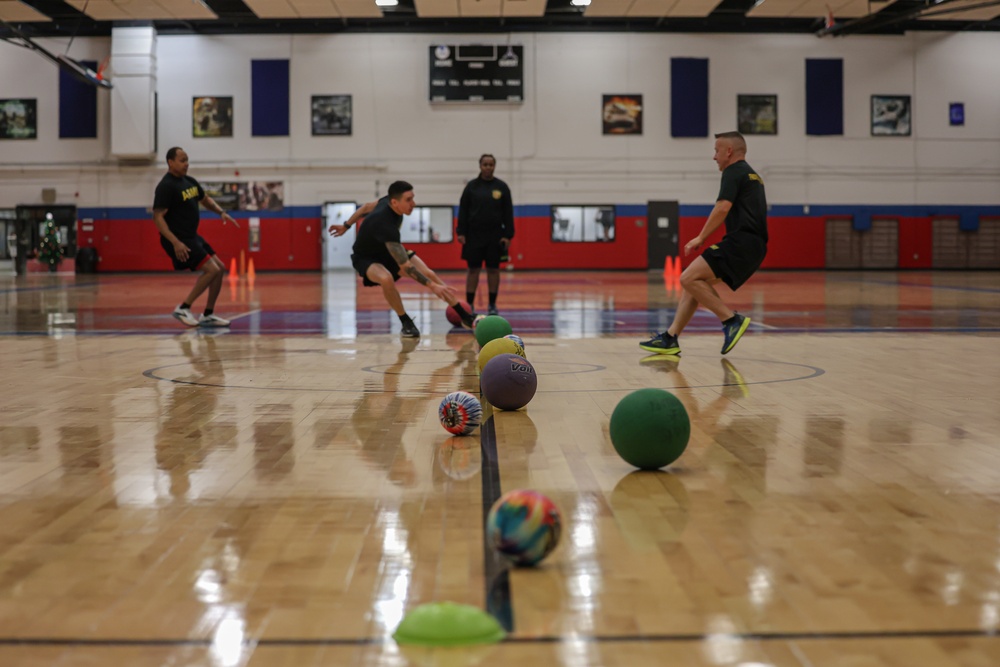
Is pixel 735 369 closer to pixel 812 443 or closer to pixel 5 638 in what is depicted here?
pixel 812 443

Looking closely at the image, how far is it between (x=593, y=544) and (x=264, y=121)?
3498 centimetres

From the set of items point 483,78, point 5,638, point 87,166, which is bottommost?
point 5,638

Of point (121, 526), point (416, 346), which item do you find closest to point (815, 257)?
point (416, 346)

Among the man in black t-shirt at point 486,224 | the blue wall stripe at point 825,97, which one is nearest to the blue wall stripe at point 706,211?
the blue wall stripe at point 825,97

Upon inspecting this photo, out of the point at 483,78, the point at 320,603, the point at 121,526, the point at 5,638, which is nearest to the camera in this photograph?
the point at 5,638

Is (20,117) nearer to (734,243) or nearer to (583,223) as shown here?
(583,223)

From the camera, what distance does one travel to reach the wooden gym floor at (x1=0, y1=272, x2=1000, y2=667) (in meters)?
2.79

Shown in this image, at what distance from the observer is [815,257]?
3812 cm

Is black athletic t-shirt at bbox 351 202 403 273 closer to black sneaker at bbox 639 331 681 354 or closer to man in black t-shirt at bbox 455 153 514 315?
man in black t-shirt at bbox 455 153 514 315

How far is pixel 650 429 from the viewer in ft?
15.7

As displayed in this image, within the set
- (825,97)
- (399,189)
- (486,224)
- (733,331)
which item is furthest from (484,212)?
(825,97)

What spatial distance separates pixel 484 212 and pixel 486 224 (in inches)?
6.8

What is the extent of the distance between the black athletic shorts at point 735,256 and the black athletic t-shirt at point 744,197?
86 mm

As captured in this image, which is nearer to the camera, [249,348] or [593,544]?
[593,544]
